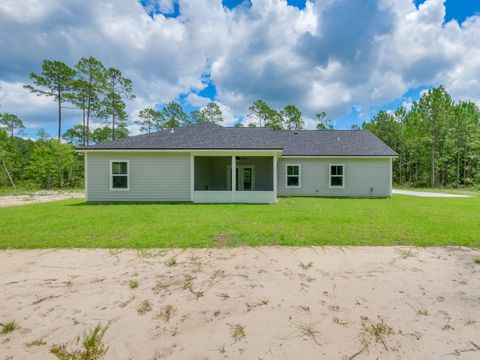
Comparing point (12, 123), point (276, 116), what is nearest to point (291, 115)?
point (276, 116)

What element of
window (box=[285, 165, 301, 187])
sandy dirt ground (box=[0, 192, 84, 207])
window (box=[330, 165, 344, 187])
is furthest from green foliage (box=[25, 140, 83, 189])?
window (box=[330, 165, 344, 187])

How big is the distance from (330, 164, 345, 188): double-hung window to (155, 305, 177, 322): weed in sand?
12854 millimetres

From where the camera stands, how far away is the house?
11.2 metres

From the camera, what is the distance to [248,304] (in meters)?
2.75

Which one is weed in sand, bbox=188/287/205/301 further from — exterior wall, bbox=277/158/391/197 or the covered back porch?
exterior wall, bbox=277/158/391/197

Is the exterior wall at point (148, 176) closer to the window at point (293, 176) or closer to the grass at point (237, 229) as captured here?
the grass at point (237, 229)

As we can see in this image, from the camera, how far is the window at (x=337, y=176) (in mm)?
13930

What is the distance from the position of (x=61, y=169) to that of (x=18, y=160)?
11193 millimetres

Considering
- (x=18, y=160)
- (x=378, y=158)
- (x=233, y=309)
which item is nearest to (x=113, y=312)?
(x=233, y=309)

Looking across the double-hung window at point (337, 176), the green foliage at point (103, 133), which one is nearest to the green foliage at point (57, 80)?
the green foliage at point (103, 133)

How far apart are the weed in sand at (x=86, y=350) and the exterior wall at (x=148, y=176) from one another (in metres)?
9.31

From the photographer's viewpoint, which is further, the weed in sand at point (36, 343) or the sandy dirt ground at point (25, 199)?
the sandy dirt ground at point (25, 199)

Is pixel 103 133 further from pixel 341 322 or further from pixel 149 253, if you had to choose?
pixel 341 322

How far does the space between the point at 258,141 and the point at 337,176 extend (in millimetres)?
A: 5401
